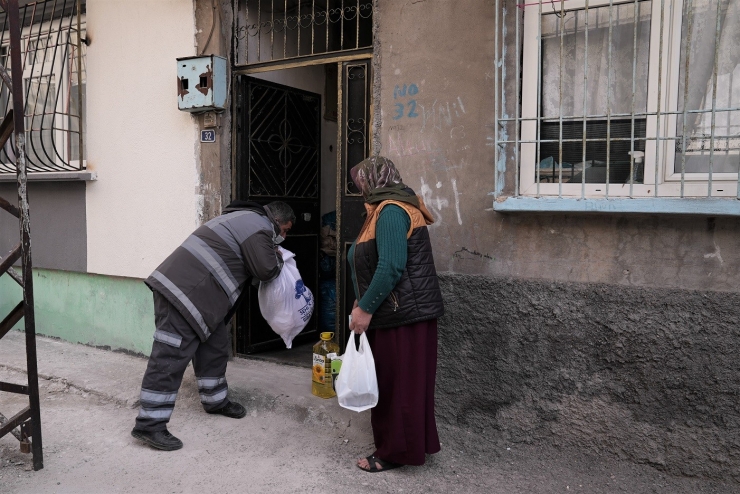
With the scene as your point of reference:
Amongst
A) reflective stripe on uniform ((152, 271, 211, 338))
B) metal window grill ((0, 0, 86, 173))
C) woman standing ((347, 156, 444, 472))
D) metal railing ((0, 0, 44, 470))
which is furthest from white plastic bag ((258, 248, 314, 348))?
metal window grill ((0, 0, 86, 173))

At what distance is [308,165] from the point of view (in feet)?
18.3

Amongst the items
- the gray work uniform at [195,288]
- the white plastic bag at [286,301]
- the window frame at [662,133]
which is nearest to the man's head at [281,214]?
the gray work uniform at [195,288]

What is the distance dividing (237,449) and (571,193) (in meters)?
2.41

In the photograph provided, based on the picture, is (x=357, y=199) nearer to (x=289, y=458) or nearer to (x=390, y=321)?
(x=390, y=321)

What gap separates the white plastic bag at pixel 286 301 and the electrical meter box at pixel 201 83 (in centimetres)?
150

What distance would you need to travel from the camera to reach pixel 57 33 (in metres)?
5.84

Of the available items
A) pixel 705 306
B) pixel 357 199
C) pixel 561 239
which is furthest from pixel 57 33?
pixel 705 306

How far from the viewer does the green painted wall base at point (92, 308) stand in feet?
17.3

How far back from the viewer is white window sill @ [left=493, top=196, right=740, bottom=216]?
114 inches

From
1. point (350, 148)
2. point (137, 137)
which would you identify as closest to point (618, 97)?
point (350, 148)

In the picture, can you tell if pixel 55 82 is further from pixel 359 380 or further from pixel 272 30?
pixel 359 380

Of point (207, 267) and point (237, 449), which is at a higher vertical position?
point (207, 267)

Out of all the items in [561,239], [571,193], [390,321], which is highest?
[571,193]

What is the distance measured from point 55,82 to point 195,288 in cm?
369
